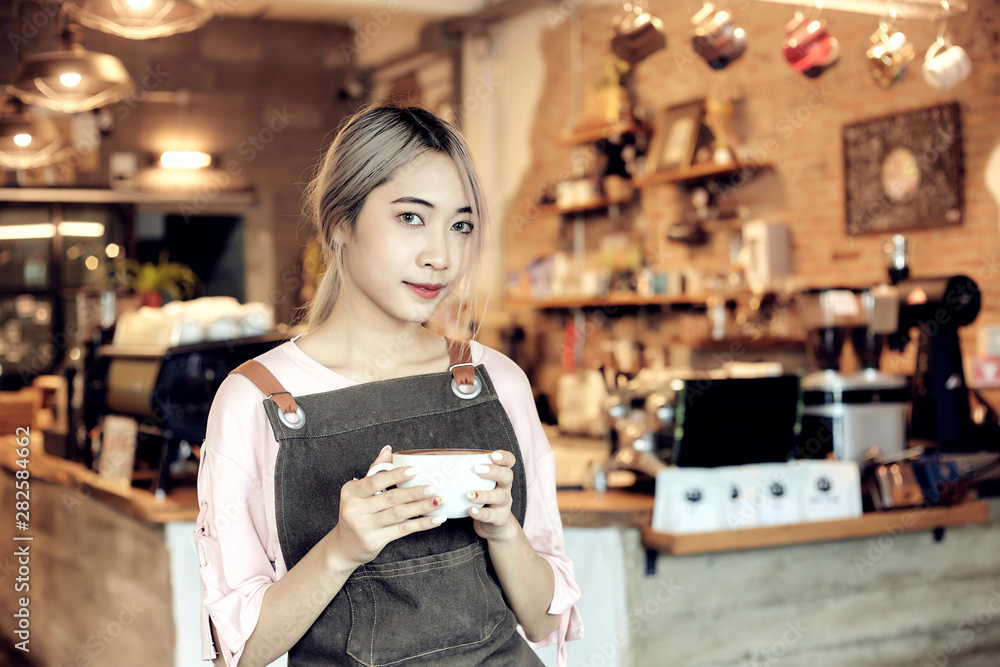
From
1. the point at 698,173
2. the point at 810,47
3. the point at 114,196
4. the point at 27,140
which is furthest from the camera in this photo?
the point at 114,196

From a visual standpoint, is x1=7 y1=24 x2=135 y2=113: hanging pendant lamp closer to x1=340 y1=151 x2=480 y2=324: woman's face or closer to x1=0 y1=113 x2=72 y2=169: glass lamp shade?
x1=0 y1=113 x2=72 y2=169: glass lamp shade

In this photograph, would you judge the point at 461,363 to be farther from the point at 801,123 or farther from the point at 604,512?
the point at 801,123

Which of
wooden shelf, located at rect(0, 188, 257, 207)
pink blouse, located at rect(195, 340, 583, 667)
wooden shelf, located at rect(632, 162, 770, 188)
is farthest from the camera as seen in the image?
wooden shelf, located at rect(0, 188, 257, 207)

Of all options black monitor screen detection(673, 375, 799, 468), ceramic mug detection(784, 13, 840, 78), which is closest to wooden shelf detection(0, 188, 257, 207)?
ceramic mug detection(784, 13, 840, 78)

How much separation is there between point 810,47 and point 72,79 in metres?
2.64

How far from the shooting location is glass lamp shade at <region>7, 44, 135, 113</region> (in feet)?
10.9

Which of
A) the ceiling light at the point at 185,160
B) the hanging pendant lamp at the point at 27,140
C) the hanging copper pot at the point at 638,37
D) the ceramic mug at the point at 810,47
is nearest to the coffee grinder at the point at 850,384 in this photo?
the ceramic mug at the point at 810,47

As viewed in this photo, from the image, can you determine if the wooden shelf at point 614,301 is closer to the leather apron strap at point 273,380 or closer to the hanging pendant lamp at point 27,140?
the hanging pendant lamp at point 27,140

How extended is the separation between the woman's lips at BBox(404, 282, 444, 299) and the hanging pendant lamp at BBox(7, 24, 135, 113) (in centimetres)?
260

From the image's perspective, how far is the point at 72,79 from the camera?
3363 mm

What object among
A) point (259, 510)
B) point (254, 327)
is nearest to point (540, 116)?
point (254, 327)

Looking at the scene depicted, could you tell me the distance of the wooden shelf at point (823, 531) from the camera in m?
2.38

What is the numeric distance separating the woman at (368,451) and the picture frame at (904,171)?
338 centimetres

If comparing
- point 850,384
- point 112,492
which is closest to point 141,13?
point 112,492
